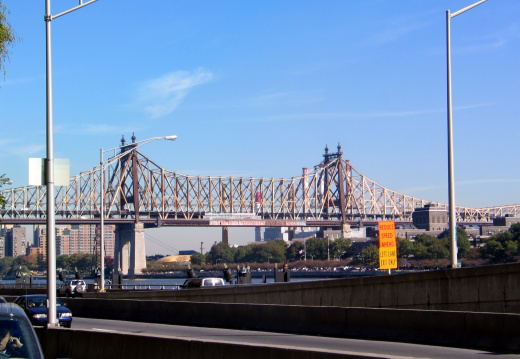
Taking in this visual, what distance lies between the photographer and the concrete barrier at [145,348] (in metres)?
11.9

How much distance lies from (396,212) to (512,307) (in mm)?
176303

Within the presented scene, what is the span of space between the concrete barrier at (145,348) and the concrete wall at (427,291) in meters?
9.67

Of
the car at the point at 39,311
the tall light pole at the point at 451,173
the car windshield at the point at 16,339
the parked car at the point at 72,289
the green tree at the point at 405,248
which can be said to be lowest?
the green tree at the point at 405,248

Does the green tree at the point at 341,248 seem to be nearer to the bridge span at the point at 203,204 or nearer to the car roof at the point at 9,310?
the bridge span at the point at 203,204

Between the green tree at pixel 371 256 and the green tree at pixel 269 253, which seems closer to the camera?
the green tree at pixel 371 256

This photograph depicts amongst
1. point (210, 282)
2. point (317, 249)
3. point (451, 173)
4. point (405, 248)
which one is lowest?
point (317, 249)

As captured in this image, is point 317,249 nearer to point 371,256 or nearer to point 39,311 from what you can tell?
point 371,256

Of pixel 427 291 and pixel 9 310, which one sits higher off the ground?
pixel 9 310

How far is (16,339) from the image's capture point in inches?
335

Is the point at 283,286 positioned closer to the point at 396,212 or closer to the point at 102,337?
the point at 102,337

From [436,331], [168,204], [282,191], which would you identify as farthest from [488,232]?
[436,331]

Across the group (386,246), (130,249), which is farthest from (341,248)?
(386,246)

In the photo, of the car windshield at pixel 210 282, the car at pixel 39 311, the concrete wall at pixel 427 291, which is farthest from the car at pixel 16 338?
the car windshield at pixel 210 282

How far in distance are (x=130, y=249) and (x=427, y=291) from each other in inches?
4892
